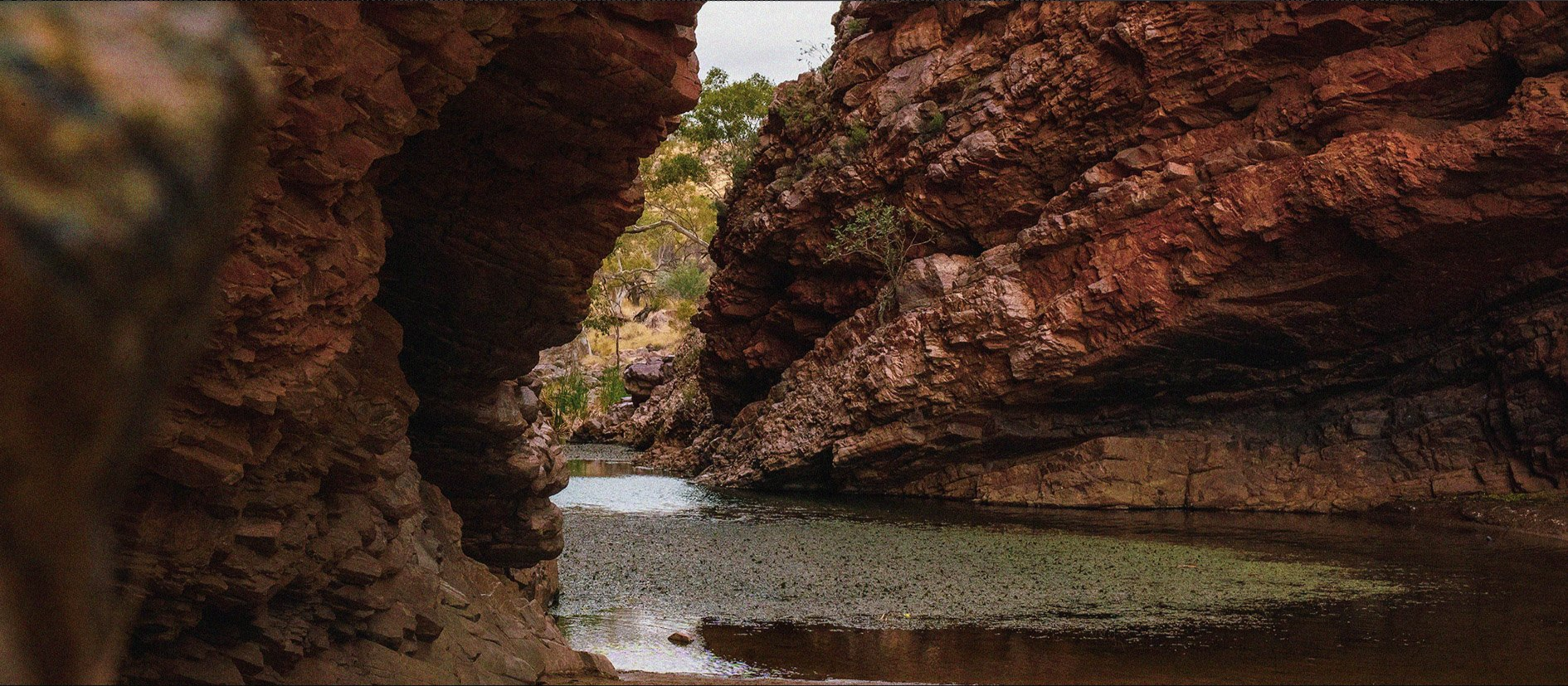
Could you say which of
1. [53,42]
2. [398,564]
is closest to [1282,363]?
[398,564]

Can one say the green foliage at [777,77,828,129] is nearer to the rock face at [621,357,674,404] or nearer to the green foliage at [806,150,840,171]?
the green foliage at [806,150,840,171]

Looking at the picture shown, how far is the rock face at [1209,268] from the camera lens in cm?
1680

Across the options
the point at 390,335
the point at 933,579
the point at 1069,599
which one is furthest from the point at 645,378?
the point at 390,335

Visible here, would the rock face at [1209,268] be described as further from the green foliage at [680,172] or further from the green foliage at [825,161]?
the green foliage at [680,172]

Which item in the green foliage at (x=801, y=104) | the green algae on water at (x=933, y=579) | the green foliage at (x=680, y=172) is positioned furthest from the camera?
the green foliage at (x=680, y=172)

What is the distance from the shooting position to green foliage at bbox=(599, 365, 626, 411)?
137 ft

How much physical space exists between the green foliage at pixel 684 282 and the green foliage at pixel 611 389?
37.8 feet

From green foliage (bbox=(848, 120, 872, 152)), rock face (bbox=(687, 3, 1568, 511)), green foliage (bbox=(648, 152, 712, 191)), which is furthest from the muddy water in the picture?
green foliage (bbox=(648, 152, 712, 191))

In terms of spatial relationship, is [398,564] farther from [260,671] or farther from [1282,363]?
[1282,363]

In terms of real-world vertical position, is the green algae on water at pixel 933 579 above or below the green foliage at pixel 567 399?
below

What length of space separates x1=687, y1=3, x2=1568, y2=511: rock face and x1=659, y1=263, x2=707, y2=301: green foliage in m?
31.7

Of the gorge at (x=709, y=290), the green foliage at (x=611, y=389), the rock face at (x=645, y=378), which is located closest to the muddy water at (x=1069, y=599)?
the gorge at (x=709, y=290)

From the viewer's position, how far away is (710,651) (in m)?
7.96

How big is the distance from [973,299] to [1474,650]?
1333 centimetres
